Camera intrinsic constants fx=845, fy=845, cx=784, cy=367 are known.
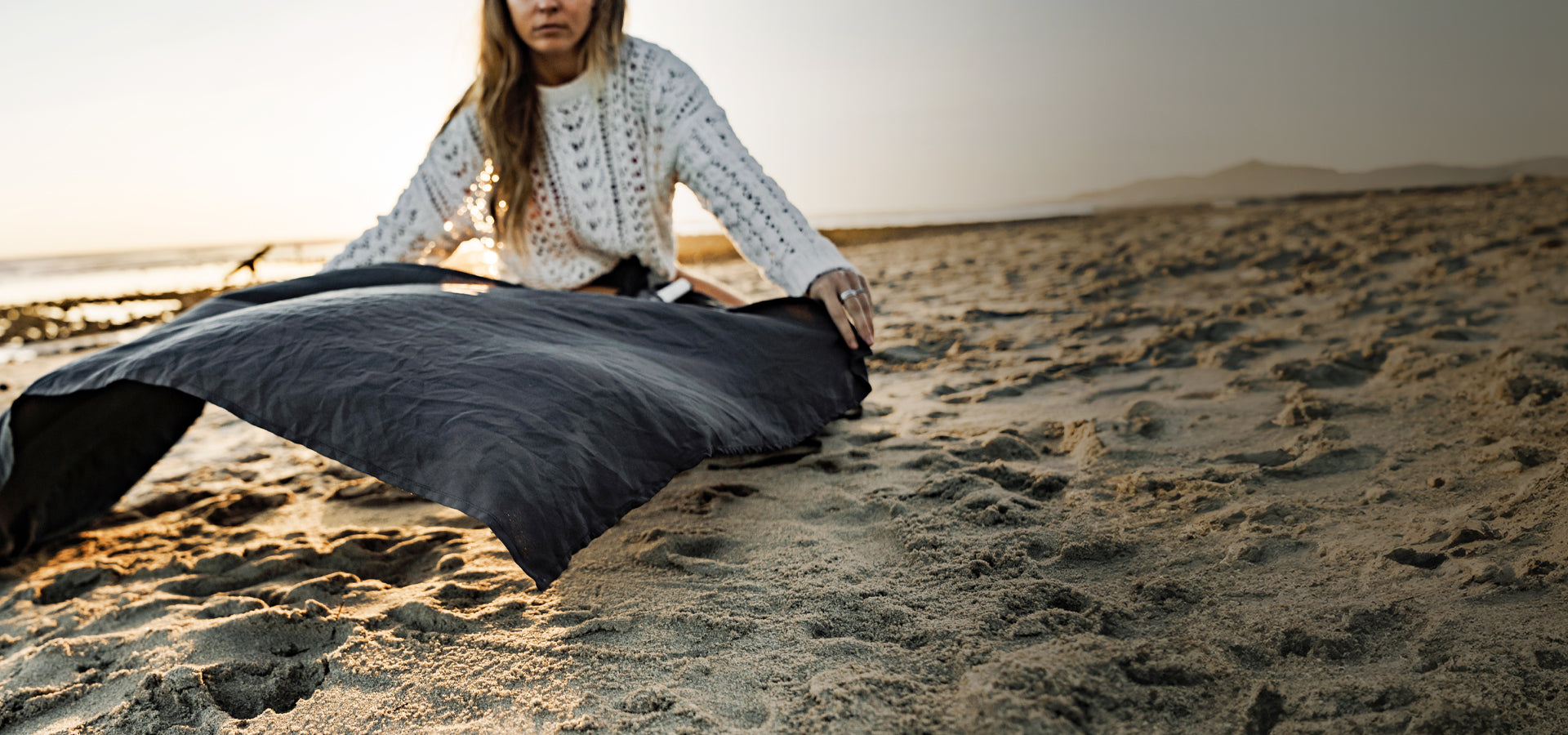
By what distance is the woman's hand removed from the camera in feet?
5.77

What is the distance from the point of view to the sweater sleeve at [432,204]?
2.06 m

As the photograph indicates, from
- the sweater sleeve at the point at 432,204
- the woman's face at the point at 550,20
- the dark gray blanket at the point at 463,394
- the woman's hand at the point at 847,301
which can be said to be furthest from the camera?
the sweater sleeve at the point at 432,204

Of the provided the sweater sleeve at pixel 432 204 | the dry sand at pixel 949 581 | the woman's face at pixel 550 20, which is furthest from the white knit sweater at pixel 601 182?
the dry sand at pixel 949 581

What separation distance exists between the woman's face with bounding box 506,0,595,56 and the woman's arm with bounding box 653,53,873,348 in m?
0.21

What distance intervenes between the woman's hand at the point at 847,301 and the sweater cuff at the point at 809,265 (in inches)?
0.6

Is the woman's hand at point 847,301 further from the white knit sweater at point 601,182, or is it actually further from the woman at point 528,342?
the white knit sweater at point 601,182

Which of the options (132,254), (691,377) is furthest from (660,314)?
(132,254)

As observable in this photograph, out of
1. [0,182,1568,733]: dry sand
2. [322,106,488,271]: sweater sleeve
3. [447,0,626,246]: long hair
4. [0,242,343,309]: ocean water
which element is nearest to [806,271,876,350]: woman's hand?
[0,182,1568,733]: dry sand

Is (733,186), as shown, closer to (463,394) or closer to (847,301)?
(847,301)

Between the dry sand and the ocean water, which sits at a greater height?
the ocean water

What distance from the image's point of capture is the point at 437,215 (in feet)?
6.91

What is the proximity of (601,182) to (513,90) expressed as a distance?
298mm

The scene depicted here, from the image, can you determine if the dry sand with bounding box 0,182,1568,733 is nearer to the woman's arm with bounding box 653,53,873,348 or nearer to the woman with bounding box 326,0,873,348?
the woman's arm with bounding box 653,53,873,348

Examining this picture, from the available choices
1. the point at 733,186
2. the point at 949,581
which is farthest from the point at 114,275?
the point at 949,581
